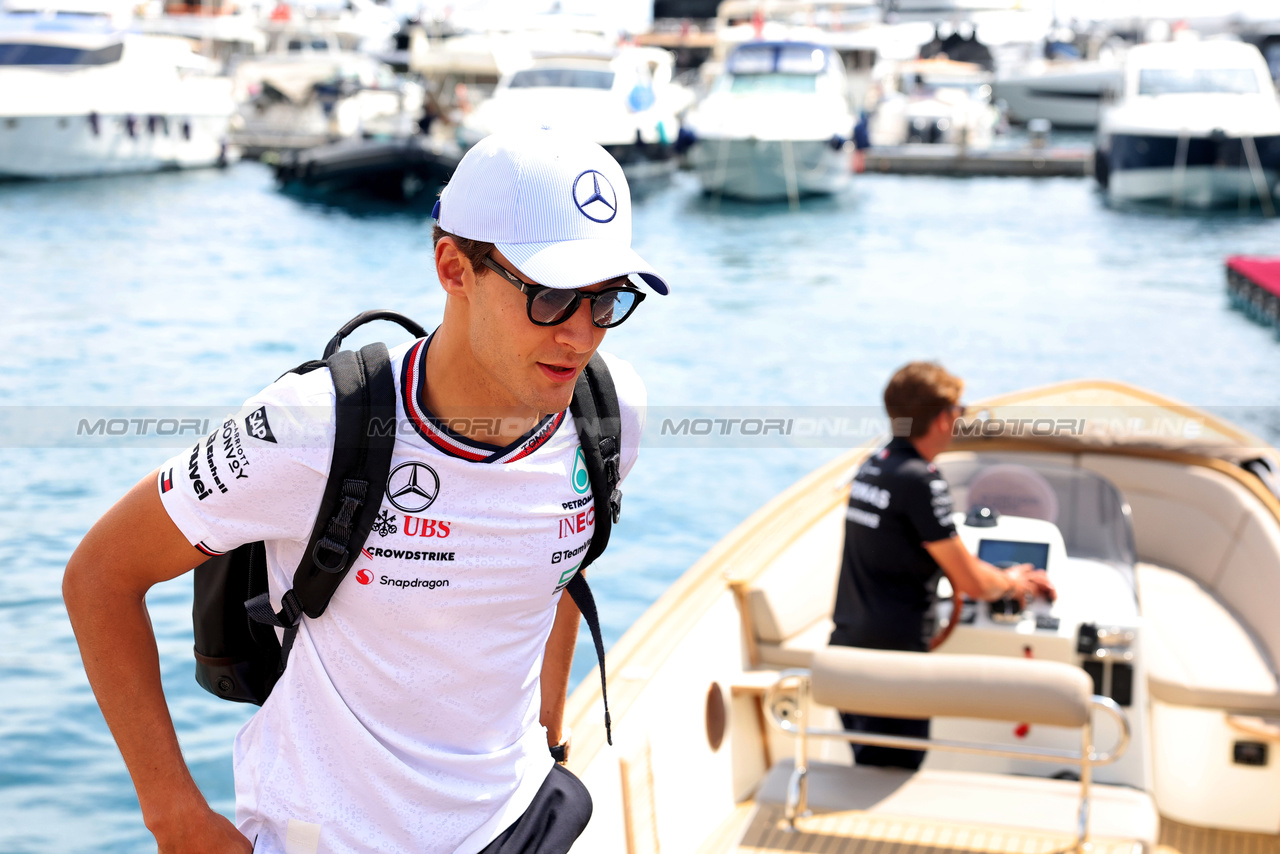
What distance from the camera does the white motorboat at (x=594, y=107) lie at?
2386cm

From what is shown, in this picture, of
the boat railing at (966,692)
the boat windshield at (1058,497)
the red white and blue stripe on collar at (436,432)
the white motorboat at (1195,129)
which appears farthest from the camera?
the white motorboat at (1195,129)

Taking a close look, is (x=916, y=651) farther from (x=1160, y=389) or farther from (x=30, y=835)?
(x=1160, y=389)

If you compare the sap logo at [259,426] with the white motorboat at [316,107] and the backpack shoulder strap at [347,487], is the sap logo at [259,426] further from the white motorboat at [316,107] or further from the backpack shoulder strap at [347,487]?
the white motorboat at [316,107]

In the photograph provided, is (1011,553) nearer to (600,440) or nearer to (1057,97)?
(600,440)

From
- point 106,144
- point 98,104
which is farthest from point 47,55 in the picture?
point 106,144

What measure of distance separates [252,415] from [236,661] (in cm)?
40

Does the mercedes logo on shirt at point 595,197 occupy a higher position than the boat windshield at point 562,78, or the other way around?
the mercedes logo on shirt at point 595,197

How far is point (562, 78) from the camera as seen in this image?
2478cm

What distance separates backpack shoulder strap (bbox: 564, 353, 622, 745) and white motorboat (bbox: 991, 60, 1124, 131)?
46.3m

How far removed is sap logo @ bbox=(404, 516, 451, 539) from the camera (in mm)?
1491

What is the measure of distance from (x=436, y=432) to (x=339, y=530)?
0.56 feet

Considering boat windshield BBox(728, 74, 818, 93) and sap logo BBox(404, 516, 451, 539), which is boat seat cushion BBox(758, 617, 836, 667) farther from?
boat windshield BBox(728, 74, 818, 93)

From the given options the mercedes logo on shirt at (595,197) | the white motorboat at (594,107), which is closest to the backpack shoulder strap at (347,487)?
the mercedes logo on shirt at (595,197)

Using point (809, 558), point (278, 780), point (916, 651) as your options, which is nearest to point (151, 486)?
point (278, 780)
